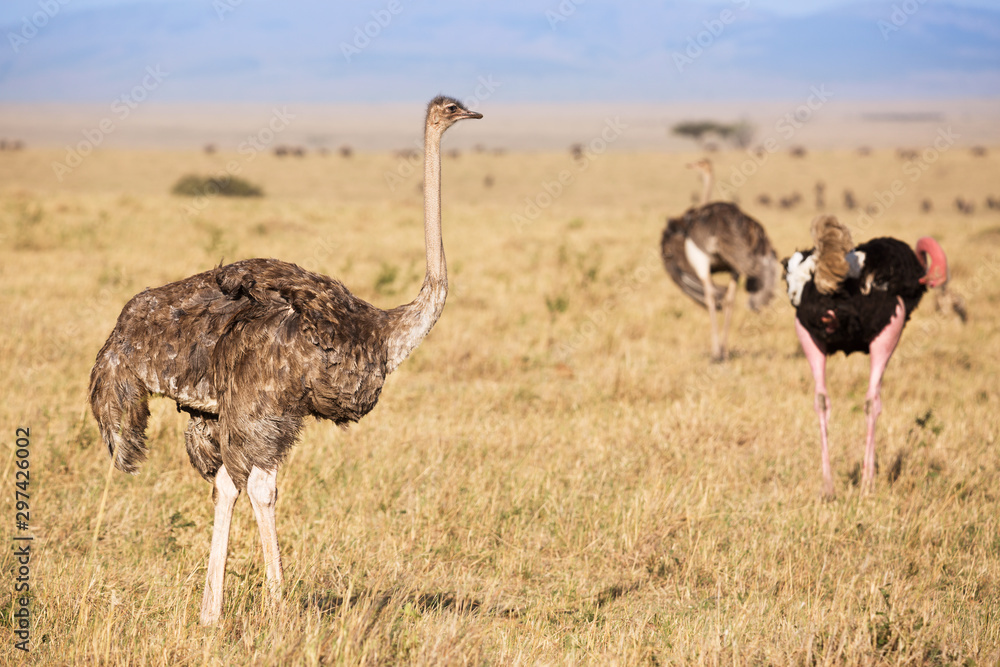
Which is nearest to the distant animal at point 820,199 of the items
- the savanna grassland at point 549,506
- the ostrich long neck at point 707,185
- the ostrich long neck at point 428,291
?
the ostrich long neck at point 707,185

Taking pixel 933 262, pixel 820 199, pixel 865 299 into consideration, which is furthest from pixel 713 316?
pixel 820 199

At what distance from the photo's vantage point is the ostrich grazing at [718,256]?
31.7 ft

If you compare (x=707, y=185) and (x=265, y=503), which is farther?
(x=707, y=185)

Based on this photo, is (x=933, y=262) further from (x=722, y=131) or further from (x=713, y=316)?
(x=722, y=131)

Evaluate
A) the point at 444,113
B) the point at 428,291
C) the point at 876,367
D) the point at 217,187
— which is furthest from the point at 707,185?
the point at 217,187

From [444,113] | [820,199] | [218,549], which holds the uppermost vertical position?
[820,199]

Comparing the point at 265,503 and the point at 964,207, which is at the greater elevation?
the point at 964,207

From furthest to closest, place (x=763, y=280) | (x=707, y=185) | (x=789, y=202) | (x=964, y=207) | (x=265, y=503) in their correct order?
(x=789, y=202) < (x=964, y=207) < (x=707, y=185) < (x=763, y=280) < (x=265, y=503)

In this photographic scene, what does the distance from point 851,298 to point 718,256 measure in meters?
4.30

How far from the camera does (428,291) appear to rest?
4.12 meters

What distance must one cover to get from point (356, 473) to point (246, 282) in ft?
5.69

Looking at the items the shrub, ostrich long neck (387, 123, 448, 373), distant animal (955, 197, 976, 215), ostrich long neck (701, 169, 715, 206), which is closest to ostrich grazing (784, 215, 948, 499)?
ostrich long neck (387, 123, 448, 373)

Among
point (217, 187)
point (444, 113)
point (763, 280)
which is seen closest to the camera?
point (444, 113)

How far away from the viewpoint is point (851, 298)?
5750mm
